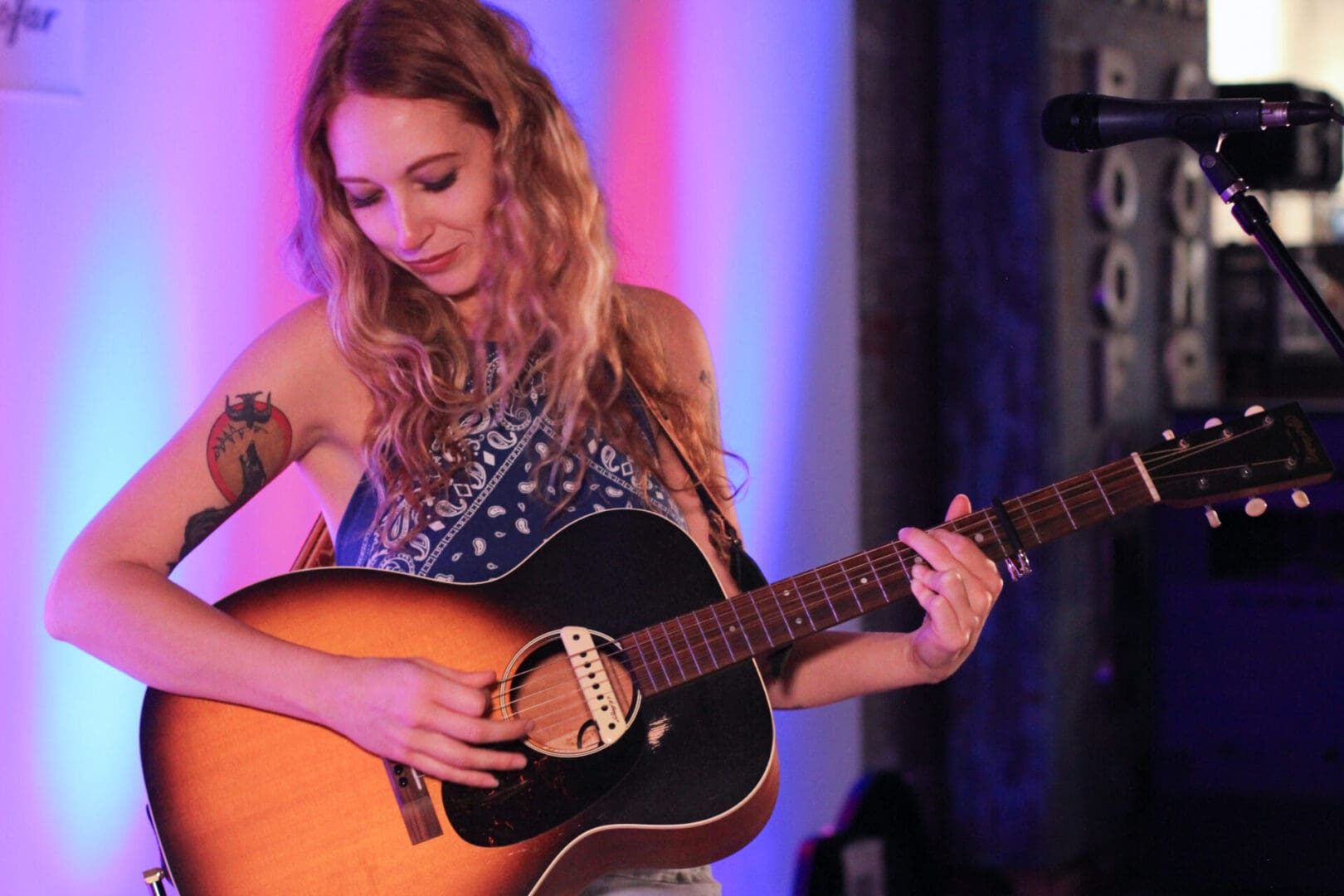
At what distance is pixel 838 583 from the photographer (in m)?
1.66

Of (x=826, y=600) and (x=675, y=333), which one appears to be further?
(x=675, y=333)

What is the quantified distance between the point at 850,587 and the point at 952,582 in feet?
0.41

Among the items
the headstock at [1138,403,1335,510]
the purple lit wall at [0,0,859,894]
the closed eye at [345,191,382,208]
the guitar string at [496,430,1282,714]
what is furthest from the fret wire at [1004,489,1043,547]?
the purple lit wall at [0,0,859,894]

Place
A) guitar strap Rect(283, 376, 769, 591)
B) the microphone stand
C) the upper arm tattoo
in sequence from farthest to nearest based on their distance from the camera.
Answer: the upper arm tattoo
guitar strap Rect(283, 376, 769, 591)
the microphone stand

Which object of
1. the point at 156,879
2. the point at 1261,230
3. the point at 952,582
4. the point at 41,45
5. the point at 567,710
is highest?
the point at 41,45

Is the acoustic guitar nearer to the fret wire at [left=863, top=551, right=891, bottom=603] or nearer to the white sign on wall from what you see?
the fret wire at [left=863, top=551, right=891, bottom=603]

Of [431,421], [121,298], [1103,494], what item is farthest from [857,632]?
[121,298]

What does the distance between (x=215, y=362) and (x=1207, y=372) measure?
118 inches

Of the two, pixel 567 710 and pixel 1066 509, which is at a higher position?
pixel 1066 509

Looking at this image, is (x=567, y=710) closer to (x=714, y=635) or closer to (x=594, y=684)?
(x=594, y=684)

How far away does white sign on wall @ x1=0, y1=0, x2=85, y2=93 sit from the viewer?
206 centimetres

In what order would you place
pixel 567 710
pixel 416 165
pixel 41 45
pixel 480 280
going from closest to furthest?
pixel 567 710 → pixel 416 165 → pixel 480 280 → pixel 41 45

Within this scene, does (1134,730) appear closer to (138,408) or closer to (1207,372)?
(1207,372)

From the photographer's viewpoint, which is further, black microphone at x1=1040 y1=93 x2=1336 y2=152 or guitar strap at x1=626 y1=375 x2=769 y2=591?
guitar strap at x1=626 y1=375 x2=769 y2=591
